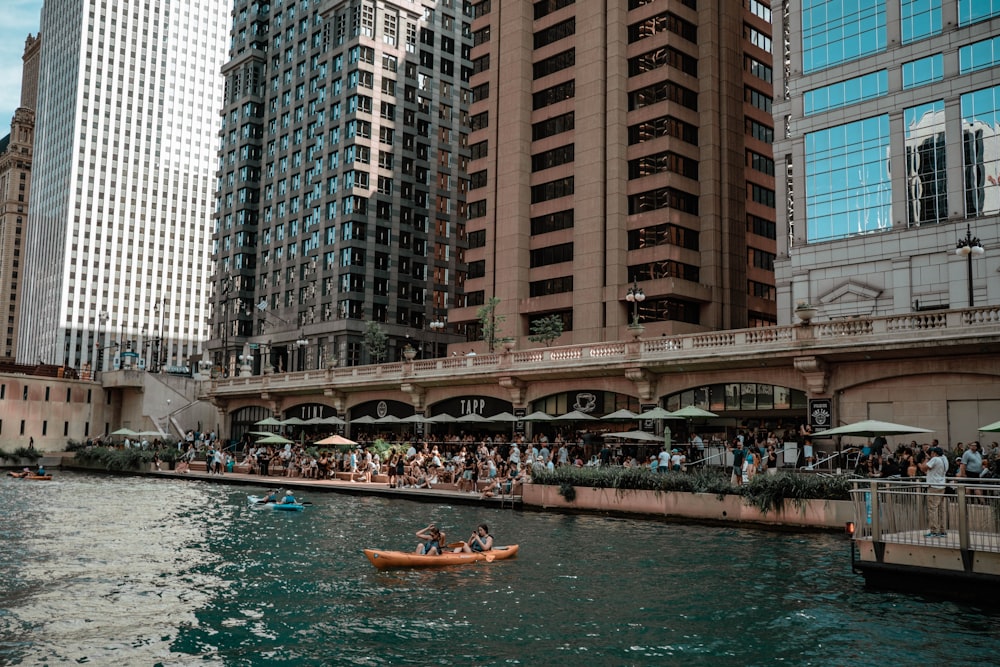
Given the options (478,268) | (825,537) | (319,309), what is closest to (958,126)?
(825,537)

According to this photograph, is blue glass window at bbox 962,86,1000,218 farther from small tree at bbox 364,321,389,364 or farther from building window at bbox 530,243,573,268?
small tree at bbox 364,321,389,364

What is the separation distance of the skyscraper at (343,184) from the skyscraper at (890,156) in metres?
59.4

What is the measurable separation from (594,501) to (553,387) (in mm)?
19786

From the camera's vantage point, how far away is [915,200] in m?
51.3

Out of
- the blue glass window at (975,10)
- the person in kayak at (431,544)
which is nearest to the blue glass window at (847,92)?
the blue glass window at (975,10)

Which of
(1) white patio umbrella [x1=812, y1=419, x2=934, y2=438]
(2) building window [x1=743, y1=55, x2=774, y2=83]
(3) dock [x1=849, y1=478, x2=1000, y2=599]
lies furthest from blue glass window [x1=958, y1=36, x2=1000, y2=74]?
(3) dock [x1=849, y1=478, x2=1000, y2=599]

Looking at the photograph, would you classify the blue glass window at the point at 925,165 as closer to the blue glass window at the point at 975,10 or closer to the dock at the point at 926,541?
the blue glass window at the point at 975,10

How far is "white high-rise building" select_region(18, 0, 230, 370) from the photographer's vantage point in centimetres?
17450

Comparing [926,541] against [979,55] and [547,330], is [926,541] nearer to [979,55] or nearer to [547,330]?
[979,55]

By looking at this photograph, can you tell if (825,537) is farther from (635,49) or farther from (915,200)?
(635,49)

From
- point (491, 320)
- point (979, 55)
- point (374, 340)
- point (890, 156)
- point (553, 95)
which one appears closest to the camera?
point (979, 55)

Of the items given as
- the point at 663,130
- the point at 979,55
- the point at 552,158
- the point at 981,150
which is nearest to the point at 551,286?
the point at 552,158

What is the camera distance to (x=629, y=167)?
76.5m

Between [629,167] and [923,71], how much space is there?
28186 mm
